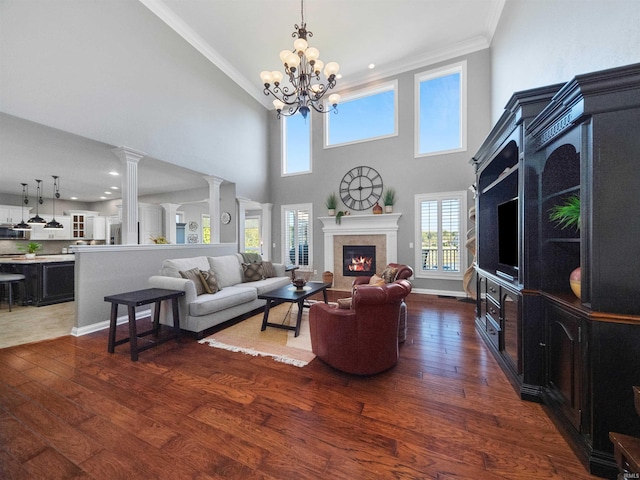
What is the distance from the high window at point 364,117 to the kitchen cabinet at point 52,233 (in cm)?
945

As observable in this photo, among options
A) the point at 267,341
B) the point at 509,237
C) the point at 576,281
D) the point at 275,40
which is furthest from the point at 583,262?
the point at 275,40

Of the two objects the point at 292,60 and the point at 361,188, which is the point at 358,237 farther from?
the point at 292,60

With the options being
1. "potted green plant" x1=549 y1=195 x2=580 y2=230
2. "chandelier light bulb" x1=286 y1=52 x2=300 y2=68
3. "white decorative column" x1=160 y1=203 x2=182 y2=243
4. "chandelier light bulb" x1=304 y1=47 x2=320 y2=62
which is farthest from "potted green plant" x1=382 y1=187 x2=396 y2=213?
"white decorative column" x1=160 y1=203 x2=182 y2=243

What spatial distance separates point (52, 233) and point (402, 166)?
37.1ft

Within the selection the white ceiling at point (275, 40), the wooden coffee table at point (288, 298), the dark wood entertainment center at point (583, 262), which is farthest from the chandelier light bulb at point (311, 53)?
the wooden coffee table at point (288, 298)

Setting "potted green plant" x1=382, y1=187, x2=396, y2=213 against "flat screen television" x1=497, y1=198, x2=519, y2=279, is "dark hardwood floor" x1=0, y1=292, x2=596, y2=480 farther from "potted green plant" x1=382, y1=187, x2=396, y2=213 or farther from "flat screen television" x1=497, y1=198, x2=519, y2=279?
"potted green plant" x1=382, y1=187, x2=396, y2=213

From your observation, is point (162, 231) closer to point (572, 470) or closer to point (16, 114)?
point (16, 114)

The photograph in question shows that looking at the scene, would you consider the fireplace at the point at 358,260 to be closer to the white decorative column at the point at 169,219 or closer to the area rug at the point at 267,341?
the area rug at the point at 267,341

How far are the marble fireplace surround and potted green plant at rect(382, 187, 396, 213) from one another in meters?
0.15

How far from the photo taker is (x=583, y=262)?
1.43 metres

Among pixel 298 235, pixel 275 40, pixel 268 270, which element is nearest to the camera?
pixel 268 270

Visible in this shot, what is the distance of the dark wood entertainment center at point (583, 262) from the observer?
1.32 metres

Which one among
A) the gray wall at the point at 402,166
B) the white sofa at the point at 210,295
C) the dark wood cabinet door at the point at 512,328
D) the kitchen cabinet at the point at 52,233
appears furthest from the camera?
the kitchen cabinet at the point at 52,233

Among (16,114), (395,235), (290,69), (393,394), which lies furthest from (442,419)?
(16,114)
